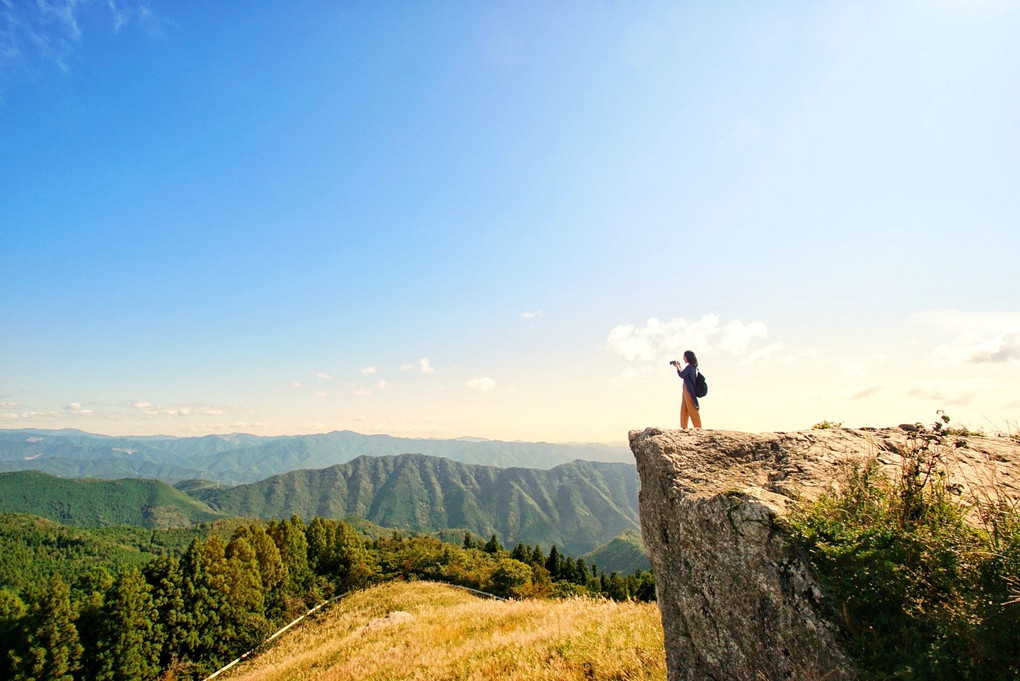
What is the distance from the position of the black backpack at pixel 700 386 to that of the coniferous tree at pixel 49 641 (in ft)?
197

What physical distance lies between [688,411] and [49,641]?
201ft

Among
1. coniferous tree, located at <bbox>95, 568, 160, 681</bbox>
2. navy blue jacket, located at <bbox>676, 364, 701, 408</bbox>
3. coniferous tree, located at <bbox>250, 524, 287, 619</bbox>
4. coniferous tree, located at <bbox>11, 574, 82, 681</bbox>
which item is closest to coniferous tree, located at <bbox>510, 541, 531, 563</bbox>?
coniferous tree, located at <bbox>250, 524, 287, 619</bbox>

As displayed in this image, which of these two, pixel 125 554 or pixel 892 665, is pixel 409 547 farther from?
pixel 125 554

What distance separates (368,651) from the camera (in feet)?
45.3

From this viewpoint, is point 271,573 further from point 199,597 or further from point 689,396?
point 689,396

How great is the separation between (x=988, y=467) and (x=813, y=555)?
3676 mm

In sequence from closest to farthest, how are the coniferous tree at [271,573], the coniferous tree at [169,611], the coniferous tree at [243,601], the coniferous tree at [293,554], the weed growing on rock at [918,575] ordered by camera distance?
the weed growing on rock at [918,575]
the coniferous tree at [169,611]
the coniferous tree at [243,601]
the coniferous tree at [271,573]
the coniferous tree at [293,554]

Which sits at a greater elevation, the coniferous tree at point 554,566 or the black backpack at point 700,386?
the black backpack at point 700,386

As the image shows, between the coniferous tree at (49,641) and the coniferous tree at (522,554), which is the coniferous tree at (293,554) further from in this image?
the coniferous tree at (522,554)

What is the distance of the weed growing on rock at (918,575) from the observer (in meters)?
3.35

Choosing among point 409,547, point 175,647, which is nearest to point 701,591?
point 175,647

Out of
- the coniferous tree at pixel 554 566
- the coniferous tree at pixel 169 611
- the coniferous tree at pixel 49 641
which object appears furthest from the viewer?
the coniferous tree at pixel 554 566

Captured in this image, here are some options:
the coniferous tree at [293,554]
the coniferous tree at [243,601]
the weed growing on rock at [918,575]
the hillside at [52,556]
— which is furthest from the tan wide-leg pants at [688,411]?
the hillside at [52,556]

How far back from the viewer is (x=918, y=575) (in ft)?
12.4
